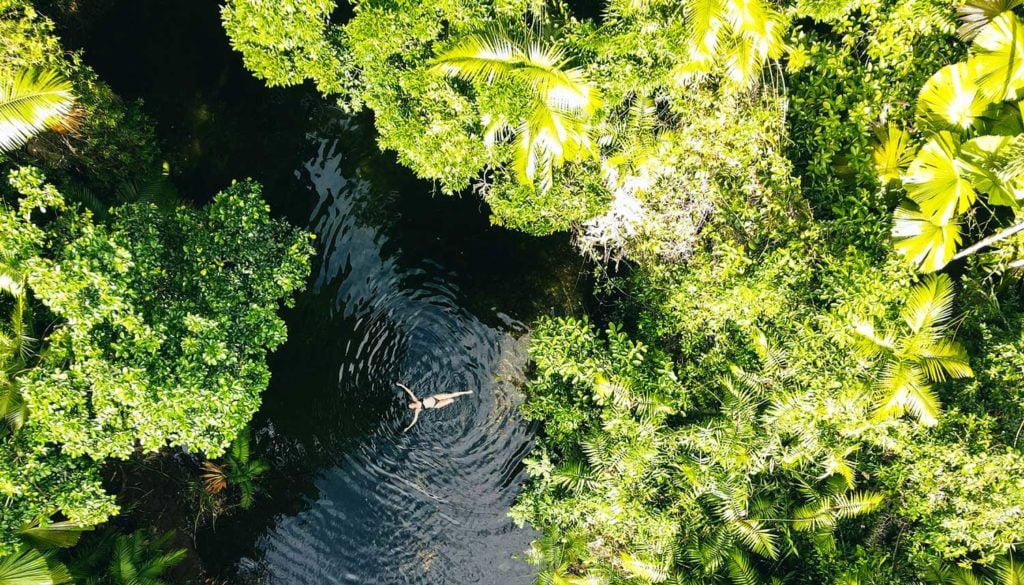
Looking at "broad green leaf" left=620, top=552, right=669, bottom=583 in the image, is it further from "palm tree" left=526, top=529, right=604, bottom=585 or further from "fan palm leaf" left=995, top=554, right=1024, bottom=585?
"fan palm leaf" left=995, top=554, right=1024, bottom=585

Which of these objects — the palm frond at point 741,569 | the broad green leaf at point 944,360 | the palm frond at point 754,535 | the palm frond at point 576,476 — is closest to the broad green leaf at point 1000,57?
the broad green leaf at point 944,360

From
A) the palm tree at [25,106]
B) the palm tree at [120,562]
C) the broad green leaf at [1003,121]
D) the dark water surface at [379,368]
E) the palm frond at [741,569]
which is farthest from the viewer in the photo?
the dark water surface at [379,368]

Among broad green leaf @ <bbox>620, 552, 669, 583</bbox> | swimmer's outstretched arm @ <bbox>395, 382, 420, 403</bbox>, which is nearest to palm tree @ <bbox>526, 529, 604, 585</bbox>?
broad green leaf @ <bbox>620, 552, 669, 583</bbox>

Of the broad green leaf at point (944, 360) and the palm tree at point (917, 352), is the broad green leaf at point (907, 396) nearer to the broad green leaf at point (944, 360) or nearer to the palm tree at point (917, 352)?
the palm tree at point (917, 352)

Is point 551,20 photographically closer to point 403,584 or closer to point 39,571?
point 39,571

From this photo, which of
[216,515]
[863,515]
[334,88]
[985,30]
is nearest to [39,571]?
[216,515]

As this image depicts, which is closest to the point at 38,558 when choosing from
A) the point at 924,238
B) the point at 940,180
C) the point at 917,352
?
the point at 917,352

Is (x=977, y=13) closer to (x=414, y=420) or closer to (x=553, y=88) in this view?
(x=553, y=88)
